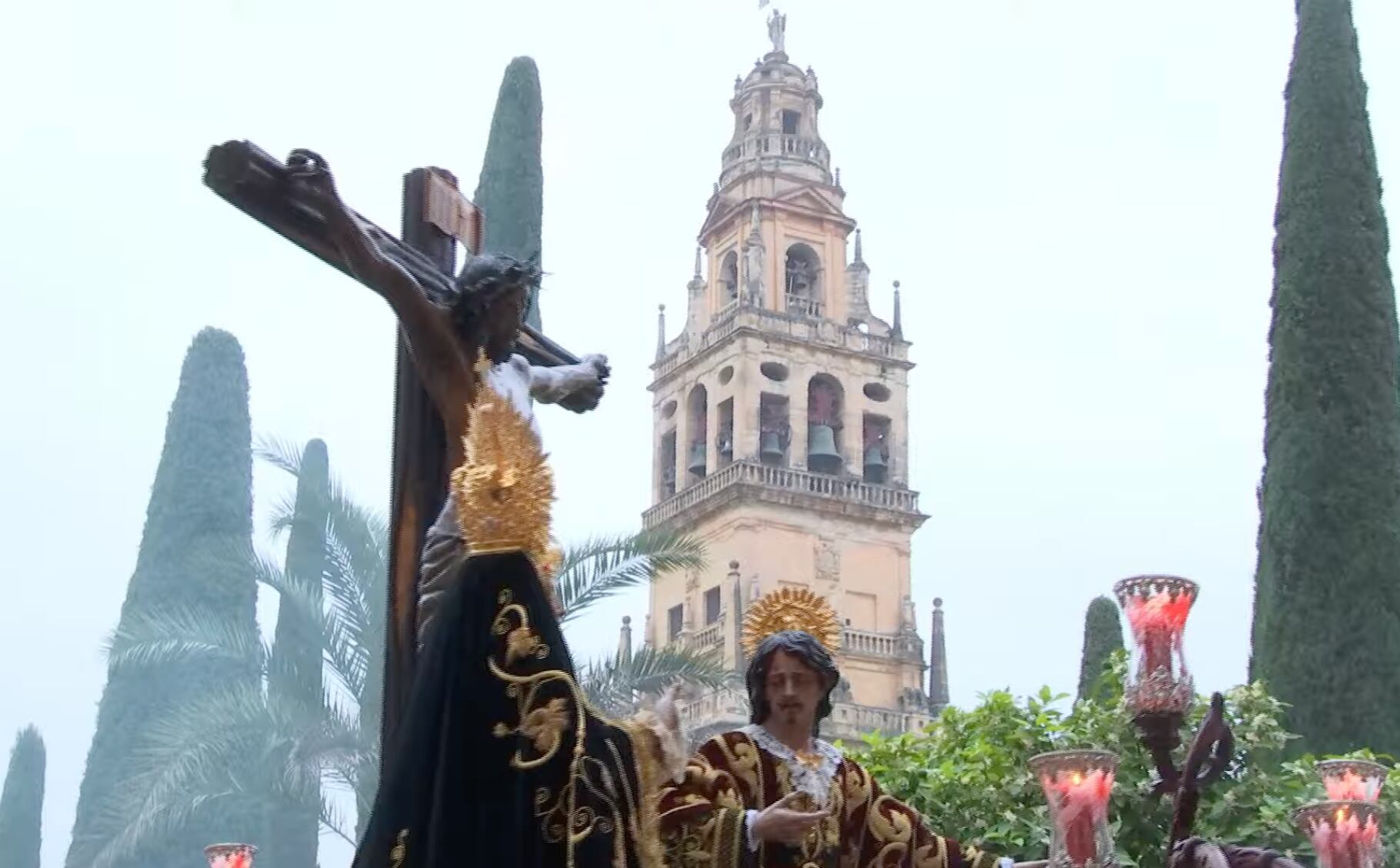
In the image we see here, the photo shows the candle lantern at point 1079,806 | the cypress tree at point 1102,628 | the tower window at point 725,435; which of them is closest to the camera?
the candle lantern at point 1079,806

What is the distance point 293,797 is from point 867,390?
99.3ft

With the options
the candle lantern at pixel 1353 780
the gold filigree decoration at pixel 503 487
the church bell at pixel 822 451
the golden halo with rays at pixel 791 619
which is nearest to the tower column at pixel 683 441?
the church bell at pixel 822 451

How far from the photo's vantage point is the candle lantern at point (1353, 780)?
25.3 feet

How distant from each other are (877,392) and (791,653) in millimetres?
46289

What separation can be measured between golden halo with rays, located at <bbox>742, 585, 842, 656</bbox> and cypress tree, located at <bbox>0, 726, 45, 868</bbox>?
156 feet

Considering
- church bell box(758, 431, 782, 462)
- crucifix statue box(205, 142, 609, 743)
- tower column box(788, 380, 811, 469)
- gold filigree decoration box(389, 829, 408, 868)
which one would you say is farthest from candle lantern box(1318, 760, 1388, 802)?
tower column box(788, 380, 811, 469)

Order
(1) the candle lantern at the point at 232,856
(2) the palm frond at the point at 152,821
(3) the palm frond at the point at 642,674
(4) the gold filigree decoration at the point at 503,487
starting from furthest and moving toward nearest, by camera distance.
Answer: (2) the palm frond at the point at 152,821, (3) the palm frond at the point at 642,674, (1) the candle lantern at the point at 232,856, (4) the gold filigree decoration at the point at 503,487

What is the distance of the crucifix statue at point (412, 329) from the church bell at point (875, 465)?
46.2 m

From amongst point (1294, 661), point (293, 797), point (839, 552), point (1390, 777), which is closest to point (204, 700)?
point (293, 797)

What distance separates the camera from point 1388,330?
71.6 ft

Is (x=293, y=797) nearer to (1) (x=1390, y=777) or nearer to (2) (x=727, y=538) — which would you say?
(1) (x=1390, y=777)

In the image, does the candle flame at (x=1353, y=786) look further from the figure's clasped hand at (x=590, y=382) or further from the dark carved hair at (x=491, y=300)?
the dark carved hair at (x=491, y=300)

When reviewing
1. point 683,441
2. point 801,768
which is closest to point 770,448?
point 683,441

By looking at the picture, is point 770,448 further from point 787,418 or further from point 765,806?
point 765,806
